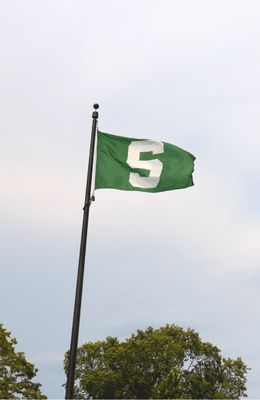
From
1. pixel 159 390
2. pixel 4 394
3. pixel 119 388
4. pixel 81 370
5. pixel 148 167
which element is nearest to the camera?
pixel 148 167

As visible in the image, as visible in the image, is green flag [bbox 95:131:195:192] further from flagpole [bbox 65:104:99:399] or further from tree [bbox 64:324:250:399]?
tree [bbox 64:324:250:399]

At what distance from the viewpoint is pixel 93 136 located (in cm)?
1033

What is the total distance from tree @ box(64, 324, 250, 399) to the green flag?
33013 millimetres

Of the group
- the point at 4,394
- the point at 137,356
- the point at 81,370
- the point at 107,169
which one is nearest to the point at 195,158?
the point at 107,169

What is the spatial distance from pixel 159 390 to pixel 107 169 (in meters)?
31.7

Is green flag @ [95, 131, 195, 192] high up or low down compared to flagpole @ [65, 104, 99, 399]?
up

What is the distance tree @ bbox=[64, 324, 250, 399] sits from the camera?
4109 centimetres

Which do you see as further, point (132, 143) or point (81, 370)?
point (81, 370)

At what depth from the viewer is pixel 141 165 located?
11031mm

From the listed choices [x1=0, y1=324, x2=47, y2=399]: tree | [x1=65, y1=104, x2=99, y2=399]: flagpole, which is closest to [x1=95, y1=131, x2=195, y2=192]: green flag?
[x1=65, y1=104, x2=99, y2=399]: flagpole

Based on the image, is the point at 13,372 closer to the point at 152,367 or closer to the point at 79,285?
the point at 152,367

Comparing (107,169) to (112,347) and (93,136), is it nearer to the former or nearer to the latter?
(93,136)

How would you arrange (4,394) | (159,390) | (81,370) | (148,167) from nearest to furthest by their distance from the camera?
1. (148,167)
2. (4,394)
3. (159,390)
4. (81,370)

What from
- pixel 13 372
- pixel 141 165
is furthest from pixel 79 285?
pixel 13 372
